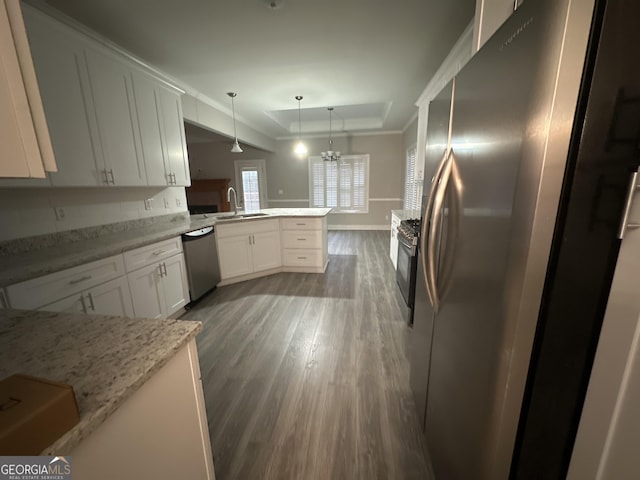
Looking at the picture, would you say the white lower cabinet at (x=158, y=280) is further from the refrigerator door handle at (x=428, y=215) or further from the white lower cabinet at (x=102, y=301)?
the refrigerator door handle at (x=428, y=215)

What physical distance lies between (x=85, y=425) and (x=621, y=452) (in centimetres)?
112

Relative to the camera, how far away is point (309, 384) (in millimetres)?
1797

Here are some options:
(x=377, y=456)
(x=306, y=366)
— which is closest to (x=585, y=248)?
(x=377, y=456)

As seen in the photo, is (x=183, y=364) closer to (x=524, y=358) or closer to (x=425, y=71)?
(x=524, y=358)

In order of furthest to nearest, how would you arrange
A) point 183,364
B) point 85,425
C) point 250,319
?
point 250,319 < point 183,364 < point 85,425

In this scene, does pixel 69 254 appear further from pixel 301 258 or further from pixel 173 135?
pixel 301 258

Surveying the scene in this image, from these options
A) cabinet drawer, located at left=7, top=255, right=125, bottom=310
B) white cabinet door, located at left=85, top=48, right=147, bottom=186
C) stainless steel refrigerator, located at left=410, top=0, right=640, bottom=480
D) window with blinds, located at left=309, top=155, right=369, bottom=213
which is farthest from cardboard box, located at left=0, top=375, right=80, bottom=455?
window with blinds, located at left=309, top=155, right=369, bottom=213

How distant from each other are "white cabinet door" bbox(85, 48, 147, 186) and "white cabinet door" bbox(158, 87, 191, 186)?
0.40 meters

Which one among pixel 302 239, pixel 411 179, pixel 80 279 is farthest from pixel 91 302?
pixel 411 179

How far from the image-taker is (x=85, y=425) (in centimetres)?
48

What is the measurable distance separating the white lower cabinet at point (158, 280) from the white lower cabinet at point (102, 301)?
0.08m

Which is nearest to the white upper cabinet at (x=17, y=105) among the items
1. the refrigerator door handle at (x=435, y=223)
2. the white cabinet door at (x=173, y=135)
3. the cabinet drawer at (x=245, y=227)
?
the refrigerator door handle at (x=435, y=223)

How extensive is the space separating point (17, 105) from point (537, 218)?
1.12 m

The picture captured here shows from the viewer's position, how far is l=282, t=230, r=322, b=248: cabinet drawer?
12.6 feet
